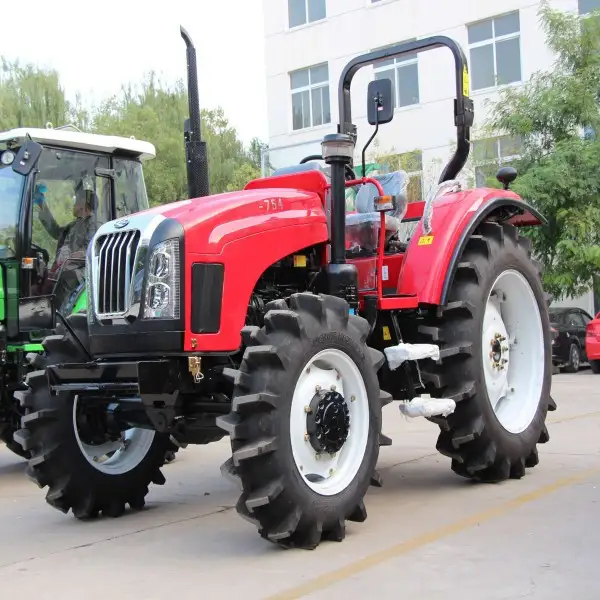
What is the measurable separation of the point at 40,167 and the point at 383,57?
3.35m

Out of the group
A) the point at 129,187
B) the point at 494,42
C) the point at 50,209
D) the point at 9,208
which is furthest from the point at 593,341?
the point at 9,208

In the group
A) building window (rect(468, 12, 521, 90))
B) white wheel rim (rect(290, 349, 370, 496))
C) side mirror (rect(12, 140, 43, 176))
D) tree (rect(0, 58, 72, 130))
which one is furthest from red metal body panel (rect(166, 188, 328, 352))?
tree (rect(0, 58, 72, 130))

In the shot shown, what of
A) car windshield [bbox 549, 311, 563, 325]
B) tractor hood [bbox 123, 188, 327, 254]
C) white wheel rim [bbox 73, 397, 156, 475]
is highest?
tractor hood [bbox 123, 188, 327, 254]

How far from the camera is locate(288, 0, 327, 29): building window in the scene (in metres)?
29.5

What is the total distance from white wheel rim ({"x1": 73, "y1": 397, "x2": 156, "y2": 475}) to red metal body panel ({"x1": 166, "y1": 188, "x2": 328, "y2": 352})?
4.77 ft

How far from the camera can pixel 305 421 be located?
5.02 m

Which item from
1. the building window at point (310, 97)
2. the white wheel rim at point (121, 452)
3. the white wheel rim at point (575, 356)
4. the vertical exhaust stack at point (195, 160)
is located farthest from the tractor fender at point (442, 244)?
the building window at point (310, 97)

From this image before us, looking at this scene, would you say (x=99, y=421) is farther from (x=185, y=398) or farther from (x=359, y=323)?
(x=359, y=323)

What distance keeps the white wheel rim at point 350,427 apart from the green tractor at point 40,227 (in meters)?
3.38

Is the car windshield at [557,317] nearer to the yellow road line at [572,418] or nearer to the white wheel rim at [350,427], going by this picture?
the yellow road line at [572,418]

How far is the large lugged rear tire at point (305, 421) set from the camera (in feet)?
15.4

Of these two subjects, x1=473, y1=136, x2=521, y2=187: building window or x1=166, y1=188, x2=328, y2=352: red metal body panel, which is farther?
x1=473, y1=136, x2=521, y2=187: building window

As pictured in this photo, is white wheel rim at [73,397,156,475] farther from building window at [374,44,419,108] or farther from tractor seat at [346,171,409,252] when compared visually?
building window at [374,44,419,108]

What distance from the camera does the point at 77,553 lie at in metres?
5.09
